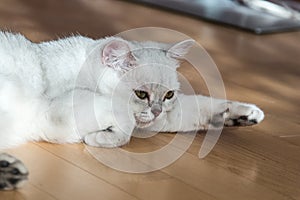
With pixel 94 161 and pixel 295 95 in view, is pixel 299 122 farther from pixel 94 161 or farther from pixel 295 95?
pixel 94 161

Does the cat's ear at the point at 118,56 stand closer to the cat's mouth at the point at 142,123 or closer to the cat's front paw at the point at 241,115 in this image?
the cat's mouth at the point at 142,123

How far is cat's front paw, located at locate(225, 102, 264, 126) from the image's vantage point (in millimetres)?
1662

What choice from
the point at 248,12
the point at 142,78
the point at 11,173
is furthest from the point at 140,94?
the point at 248,12

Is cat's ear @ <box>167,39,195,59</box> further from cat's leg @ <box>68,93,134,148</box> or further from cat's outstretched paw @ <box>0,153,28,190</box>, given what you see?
cat's outstretched paw @ <box>0,153,28,190</box>

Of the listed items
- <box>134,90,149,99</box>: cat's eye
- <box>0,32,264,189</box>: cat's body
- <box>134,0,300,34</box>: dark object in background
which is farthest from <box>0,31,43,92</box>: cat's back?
<box>134,0,300,34</box>: dark object in background

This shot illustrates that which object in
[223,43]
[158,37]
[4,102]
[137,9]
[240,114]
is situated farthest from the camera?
[137,9]

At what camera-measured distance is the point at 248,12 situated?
139 inches

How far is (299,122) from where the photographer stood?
190cm

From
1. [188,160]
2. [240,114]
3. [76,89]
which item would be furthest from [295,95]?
[76,89]

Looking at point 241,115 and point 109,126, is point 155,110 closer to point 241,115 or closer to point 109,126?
point 109,126

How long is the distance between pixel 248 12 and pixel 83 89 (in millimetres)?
2178

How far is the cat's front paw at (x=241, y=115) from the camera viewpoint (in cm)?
166

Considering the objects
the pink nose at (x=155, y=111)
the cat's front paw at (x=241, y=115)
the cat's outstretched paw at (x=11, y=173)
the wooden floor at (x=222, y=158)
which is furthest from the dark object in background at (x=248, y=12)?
the cat's outstretched paw at (x=11, y=173)

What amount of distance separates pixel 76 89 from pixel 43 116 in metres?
0.11
